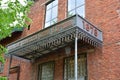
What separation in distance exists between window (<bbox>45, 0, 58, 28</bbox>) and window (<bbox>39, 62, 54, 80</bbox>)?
264 centimetres

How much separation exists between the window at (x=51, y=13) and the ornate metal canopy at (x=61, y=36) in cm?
228

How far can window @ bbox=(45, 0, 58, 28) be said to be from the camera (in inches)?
556

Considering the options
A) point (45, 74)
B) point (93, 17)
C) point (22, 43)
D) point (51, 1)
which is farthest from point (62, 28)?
point (51, 1)

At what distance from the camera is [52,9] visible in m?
14.6

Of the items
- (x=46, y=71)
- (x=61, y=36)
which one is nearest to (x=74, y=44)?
(x=61, y=36)

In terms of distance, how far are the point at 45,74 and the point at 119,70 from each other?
521cm

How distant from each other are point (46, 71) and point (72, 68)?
2.19 meters

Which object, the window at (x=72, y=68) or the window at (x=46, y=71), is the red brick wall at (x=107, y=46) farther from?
the window at (x=46, y=71)

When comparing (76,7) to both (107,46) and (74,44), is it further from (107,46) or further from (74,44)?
(107,46)

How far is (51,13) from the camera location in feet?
47.8

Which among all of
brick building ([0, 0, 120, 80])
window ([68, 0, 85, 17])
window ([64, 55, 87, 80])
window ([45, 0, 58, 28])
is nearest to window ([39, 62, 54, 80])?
brick building ([0, 0, 120, 80])

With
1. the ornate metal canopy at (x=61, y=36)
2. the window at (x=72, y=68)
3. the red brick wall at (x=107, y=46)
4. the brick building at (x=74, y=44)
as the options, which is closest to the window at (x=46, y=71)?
the brick building at (x=74, y=44)

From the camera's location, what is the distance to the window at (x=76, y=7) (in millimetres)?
12428

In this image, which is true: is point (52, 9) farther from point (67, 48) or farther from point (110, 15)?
point (110, 15)
